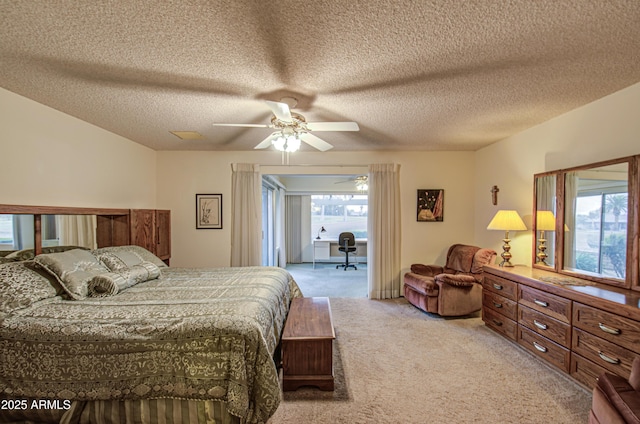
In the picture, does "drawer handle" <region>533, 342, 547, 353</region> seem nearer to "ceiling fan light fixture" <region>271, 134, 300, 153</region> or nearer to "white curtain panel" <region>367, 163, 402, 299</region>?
"white curtain panel" <region>367, 163, 402, 299</region>

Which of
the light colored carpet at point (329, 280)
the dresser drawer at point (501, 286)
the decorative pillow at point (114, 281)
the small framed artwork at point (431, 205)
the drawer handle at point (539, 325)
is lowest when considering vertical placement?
the light colored carpet at point (329, 280)

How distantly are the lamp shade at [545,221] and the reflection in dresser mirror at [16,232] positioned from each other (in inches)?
198

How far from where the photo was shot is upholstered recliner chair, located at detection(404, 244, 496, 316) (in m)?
3.58

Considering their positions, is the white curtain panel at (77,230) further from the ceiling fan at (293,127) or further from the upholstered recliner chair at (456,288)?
the upholstered recliner chair at (456,288)

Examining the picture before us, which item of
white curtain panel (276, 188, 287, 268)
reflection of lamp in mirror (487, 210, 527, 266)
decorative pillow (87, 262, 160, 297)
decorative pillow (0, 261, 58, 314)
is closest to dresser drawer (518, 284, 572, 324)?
reflection of lamp in mirror (487, 210, 527, 266)

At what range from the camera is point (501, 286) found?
3031 mm

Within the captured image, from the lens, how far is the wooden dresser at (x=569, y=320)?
1.88 m

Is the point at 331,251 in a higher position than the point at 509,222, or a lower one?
lower

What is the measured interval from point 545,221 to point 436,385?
2136 mm

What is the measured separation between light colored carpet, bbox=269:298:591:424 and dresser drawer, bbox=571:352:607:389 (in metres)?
0.10

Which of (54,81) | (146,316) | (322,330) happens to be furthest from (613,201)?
(54,81)

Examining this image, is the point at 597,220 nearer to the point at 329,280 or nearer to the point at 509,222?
the point at 509,222

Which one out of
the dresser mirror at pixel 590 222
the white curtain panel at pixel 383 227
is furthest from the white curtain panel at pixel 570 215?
the white curtain panel at pixel 383 227

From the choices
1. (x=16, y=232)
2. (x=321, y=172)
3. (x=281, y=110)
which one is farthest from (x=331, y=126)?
(x=16, y=232)
